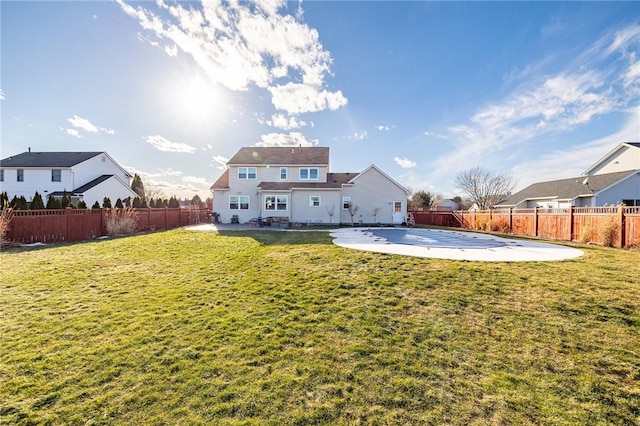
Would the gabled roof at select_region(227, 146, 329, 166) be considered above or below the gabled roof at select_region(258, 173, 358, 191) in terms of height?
above

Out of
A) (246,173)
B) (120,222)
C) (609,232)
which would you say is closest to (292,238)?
(120,222)

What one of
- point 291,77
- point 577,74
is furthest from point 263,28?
point 577,74

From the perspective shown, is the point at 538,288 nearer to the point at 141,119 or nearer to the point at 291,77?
the point at 291,77

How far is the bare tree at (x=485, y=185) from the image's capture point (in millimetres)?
43812

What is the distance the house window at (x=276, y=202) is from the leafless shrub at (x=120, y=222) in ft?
33.5

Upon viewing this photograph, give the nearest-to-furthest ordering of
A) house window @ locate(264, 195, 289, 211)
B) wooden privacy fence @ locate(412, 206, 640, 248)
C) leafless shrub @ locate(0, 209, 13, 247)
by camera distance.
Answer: wooden privacy fence @ locate(412, 206, 640, 248)
leafless shrub @ locate(0, 209, 13, 247)
house window @ locate(264, 195, 289, 211)

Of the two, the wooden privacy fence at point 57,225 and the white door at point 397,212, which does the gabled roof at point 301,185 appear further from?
the wooden privacy fence at point 57,225

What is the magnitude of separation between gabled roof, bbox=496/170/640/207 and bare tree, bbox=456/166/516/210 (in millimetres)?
13004

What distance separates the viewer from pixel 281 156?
26.0 metres

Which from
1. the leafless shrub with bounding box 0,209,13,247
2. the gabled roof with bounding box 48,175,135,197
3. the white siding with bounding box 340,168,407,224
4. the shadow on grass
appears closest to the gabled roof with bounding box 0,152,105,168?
the gabled roof with bounding box 48,175,135,197

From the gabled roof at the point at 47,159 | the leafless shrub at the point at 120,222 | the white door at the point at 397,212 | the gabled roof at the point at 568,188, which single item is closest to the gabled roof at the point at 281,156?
the white door at the point at 397,212

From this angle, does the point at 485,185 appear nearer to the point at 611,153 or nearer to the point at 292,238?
the point at 611,153

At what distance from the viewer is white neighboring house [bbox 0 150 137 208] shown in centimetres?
2623

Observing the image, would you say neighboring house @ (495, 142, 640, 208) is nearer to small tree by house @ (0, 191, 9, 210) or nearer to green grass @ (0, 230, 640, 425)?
green grass @ (0, 230, 640, 425)
